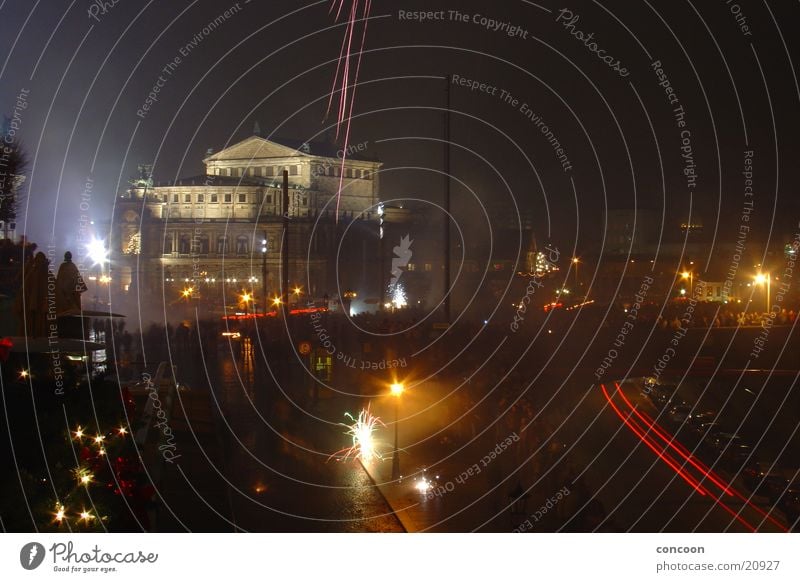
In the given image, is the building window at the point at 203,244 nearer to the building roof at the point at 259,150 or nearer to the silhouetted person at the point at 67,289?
the building roof at the point at 259,150

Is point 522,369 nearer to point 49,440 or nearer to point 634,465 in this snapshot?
point 634,465

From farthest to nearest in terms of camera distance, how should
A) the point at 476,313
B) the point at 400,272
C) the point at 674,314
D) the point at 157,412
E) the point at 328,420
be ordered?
the point at 400,272 → the point at 476,313 → the point at 674,314 → the point at 328,420 → the point at 157,412

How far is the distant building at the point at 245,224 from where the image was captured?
5631 centimetres

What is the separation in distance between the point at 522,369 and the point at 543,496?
25.1 feet

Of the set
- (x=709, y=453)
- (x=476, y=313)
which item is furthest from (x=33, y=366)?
(x=476, y=313)

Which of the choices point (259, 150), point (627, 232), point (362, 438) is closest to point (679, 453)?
point (362, 438)

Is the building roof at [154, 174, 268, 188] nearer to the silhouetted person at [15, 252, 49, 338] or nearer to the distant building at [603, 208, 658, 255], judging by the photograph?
the distant building at [603, 208, 658, 255]

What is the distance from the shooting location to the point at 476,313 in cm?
4103

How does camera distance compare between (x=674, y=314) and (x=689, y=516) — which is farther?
(x=674, y=314)

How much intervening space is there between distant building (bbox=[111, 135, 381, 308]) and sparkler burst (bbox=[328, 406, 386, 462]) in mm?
33197

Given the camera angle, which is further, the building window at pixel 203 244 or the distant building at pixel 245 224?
the building window at pixel 203 244

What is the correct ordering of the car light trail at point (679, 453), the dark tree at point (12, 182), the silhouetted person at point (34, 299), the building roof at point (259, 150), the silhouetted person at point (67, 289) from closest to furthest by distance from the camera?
the silhouetted person at point (34, 299) → the silhouetted person at point (67, 289) → the car light trail at point (679, 453) → the dark tree at point (12, 182) → the building roof at point (259, 150)

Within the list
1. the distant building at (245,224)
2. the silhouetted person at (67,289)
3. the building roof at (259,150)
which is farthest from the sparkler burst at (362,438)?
the building roof at (259,150)

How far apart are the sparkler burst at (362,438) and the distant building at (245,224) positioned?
33.2 m
